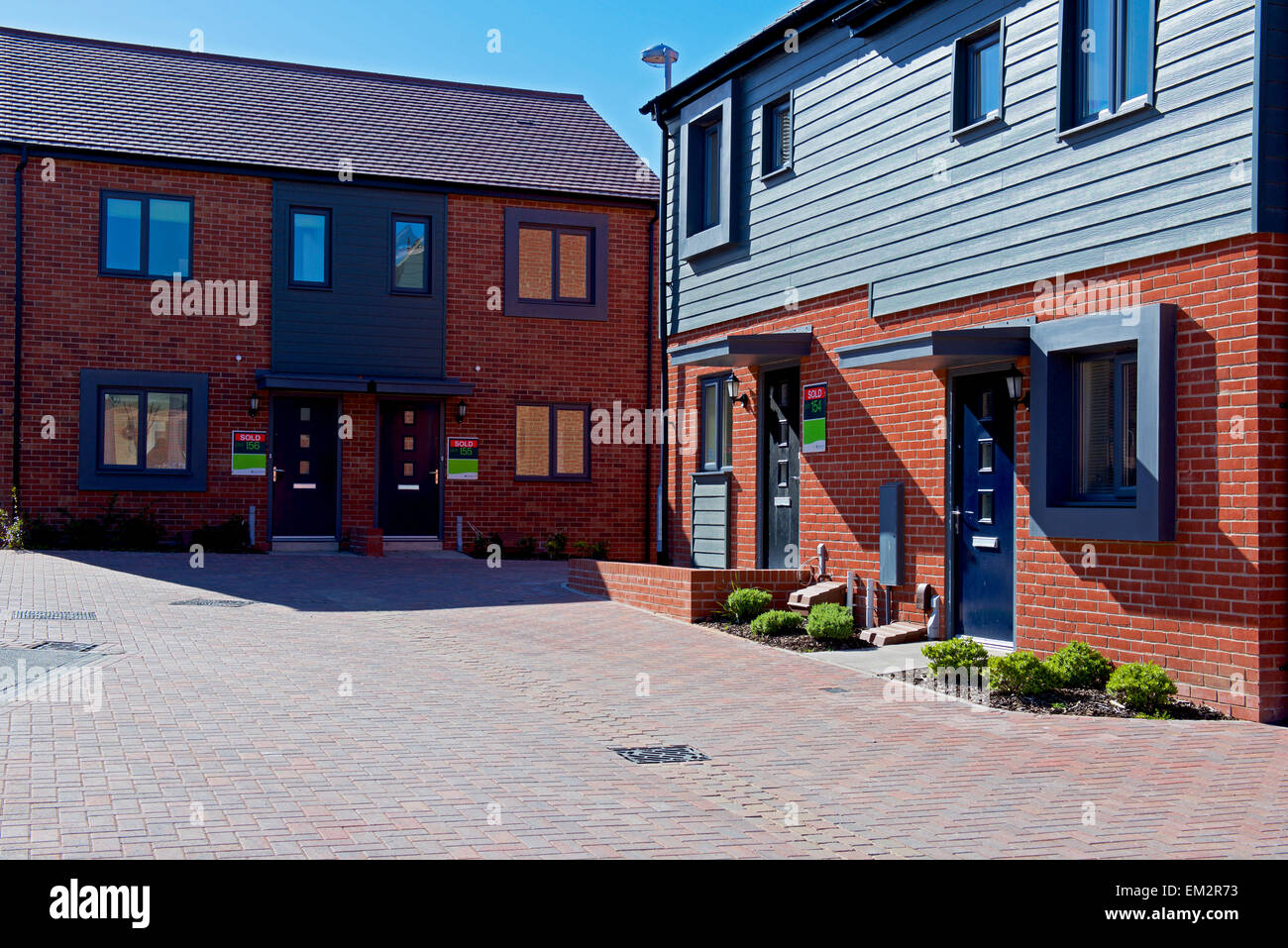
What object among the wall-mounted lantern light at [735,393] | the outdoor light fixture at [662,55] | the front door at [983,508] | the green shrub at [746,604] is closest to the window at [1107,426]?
the front door at [983,508]

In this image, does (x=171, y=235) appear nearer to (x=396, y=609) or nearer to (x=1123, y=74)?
(x=396, y=609)

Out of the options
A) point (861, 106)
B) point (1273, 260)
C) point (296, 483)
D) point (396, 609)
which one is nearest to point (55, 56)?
point (296, 483)

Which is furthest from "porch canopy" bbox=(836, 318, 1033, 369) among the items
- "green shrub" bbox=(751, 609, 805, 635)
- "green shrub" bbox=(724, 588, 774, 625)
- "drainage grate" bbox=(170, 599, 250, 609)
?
"drainage grate" bbox=(170, 599, 250, 609)

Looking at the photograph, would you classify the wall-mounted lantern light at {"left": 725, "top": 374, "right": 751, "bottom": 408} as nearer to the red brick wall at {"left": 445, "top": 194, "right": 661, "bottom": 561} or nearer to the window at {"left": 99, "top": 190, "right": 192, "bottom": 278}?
the red brick wall at {"left": 445, "top": 194, "right": 661, "bottom": 561}

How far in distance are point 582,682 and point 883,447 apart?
4.46m

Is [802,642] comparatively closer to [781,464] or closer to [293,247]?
[781,464]

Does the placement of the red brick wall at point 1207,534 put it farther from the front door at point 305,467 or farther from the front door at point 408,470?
the front door at point 305,467

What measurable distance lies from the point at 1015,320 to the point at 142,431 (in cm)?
1546

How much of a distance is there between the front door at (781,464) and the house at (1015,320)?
4cm

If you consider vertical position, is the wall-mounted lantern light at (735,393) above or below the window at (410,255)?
below

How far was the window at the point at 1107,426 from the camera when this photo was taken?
9.70 meters

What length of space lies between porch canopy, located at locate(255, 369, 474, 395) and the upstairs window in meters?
12.7

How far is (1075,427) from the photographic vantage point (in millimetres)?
10219

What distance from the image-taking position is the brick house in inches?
819
